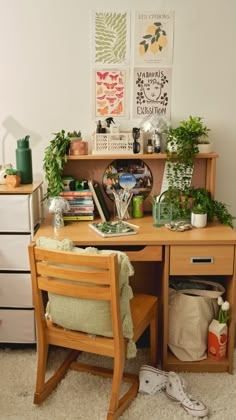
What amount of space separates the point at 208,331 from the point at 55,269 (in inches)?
38.2

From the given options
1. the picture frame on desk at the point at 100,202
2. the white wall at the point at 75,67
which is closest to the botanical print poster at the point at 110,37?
the white wall at the point at 75,67

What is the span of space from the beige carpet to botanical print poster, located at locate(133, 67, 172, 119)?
1.40 m

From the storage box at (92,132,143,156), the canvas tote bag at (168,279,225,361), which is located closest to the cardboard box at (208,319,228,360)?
the canvas tote bag at (168,279,225,361)

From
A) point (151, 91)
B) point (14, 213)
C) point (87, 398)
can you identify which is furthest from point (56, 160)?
point (87, 398)

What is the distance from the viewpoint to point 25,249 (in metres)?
2.46

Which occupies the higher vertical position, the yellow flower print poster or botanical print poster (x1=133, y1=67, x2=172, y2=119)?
the yellow flower print poster

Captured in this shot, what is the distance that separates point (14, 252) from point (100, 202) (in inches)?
21.8

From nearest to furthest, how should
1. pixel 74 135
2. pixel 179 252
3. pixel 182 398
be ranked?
1. pixel 182 398
2. pixel 179 252
3. pixel 74 135

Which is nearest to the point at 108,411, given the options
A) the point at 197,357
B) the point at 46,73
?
the point at 197,357

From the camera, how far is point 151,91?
270cm

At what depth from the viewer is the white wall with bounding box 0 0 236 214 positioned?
8.56ft

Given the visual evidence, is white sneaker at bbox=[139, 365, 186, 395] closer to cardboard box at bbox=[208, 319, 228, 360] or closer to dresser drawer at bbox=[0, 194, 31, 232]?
cardboard box at bbox=[208, 319, 228, 360]

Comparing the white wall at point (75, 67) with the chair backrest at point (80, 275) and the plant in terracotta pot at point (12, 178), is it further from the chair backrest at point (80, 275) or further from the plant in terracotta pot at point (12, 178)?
the chair backrest at point (80, 275)

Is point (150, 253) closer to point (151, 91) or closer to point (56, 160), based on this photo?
point (56, 160)
